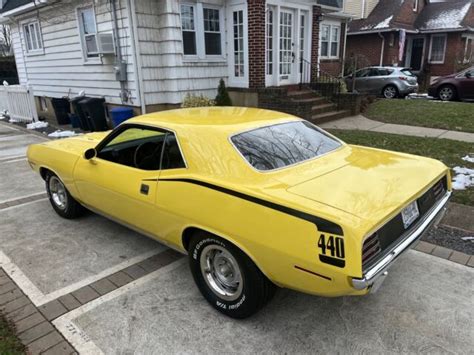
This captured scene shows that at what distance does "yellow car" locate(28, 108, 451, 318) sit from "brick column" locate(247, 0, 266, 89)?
6768 mm

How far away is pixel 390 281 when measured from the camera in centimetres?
321

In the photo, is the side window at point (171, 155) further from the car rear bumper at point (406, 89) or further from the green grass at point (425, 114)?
the car rear bumper at point (406, 89)

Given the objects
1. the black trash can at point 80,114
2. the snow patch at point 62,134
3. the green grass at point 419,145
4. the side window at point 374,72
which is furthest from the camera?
the side window at point 374,72

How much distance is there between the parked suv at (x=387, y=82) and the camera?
52.2 ft

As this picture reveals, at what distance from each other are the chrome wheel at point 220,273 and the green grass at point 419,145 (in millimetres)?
4854

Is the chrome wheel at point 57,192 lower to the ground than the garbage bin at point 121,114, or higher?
lower

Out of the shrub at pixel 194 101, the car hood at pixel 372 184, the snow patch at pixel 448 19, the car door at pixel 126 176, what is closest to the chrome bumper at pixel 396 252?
the car hood at pixel 372 184

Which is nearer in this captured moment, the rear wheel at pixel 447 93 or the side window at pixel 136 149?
the side window at pixel 136 149

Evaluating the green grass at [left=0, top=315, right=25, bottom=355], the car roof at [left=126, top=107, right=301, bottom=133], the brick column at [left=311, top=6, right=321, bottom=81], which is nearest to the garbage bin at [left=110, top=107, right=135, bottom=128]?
the car roof at [left=126, top=107, right=301, bottom=133]

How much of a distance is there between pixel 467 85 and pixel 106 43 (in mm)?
Answer: 13199

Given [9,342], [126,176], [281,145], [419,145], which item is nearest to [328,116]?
[419,145]

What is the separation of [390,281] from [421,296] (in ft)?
0.89

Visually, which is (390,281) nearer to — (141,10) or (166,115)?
(166,115)

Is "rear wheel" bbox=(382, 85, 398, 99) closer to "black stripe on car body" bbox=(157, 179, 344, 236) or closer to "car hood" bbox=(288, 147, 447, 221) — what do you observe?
"car hood" bbox=(288, 147, 447, 221)
